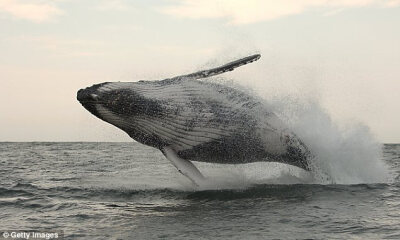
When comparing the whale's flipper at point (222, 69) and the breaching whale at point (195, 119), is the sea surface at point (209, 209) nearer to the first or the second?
the breaching whale at point (195, 119)

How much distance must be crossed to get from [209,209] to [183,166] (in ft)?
7.02

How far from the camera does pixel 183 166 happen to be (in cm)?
1067

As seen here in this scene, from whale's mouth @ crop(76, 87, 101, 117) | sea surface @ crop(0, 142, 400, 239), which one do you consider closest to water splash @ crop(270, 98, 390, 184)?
sea surface @ crop(0, 142, 400, 239)

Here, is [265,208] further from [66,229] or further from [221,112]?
[66,229]

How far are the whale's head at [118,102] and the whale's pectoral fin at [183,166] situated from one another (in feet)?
3.30

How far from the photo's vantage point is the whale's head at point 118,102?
982cm

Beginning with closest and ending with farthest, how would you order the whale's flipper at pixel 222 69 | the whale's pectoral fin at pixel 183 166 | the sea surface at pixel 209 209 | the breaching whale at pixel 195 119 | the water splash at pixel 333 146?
the sea surface at pixel 209 209
the breaching whale at pixel 195 119
the whale's pectoral fin at pixel 183 166
the whale's flipper at pixel 222 69
the water splash at pixel 333 146

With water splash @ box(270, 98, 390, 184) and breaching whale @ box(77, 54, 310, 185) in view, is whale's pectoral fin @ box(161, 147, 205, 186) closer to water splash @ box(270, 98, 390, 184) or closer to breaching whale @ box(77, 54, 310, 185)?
breaching whale @ box(77, 54, 310, 185)

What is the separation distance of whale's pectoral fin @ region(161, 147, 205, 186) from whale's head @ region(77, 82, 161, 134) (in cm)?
101

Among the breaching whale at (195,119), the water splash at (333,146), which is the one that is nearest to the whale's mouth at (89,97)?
the breaching whale at (195,119)

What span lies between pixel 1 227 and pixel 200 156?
468 centimetres

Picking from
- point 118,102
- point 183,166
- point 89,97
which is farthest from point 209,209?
point 89,97

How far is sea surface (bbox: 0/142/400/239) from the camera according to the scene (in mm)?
6934

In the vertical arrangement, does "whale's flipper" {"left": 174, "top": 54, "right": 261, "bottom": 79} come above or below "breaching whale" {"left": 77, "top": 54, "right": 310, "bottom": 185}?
above
